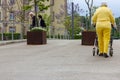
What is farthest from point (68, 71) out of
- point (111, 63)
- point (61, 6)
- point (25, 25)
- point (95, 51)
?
point (61, 6)

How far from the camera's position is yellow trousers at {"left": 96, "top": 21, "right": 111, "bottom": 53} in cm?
1426

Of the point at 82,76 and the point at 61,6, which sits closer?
the point at 82,76

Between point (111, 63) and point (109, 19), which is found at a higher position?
point (109, 19)

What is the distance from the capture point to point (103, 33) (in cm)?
1441

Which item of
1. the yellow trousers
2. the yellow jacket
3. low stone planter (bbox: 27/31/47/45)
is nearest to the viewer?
the yellow trousers

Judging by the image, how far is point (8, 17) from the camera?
265 ft

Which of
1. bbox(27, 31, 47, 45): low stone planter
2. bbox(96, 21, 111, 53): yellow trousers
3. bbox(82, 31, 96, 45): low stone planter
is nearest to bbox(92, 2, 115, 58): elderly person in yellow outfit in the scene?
bbox(96, 21, 111, 53): yellow trousers

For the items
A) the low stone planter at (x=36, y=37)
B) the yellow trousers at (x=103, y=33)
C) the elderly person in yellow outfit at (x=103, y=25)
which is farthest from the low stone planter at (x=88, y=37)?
the yellow trousers at (x=103, y=33)

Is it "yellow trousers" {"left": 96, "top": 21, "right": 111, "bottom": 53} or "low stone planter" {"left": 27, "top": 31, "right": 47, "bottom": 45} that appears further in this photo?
"low stone planter" {"left": 27, "top": 31, "right": 47, "bottom": 45}

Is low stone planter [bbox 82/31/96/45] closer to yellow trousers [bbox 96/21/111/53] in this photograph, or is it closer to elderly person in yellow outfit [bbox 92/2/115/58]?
elderly person in yellow outfit [bbox 92/2/115/58]

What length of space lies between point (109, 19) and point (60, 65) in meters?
3.32

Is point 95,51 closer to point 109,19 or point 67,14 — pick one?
point 109,19

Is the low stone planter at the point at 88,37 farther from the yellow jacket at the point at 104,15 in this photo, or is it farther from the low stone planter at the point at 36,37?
the yellow jacket at the point at 104,15

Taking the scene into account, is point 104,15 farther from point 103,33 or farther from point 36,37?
point 36,37
